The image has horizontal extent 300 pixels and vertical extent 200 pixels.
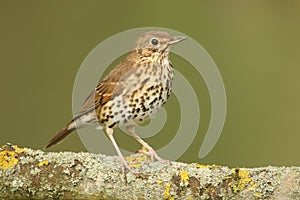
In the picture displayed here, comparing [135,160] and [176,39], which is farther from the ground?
[176,39]

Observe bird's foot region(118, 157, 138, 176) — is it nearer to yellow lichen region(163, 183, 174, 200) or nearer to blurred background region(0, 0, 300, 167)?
yellow lichen region(163, 183, 174, 200)

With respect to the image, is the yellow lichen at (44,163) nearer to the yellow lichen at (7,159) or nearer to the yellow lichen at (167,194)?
the yellow lichen at (7,159)

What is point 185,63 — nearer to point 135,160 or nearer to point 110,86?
point 110,86

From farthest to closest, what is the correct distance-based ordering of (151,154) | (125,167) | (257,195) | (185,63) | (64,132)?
(185,63)
(64,132)
(151,154)
(125,167)
(257,195)

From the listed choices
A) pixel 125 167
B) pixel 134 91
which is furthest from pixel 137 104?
pixel 125 167

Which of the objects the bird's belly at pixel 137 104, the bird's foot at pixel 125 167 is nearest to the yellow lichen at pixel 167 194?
the bird's foot at pixel 125 167

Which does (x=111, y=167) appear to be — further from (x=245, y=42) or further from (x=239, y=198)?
(x=245, y=42)

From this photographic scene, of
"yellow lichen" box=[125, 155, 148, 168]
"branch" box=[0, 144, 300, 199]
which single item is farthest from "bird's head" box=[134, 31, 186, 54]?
"branch" box=[0, 144, 300, 199]
